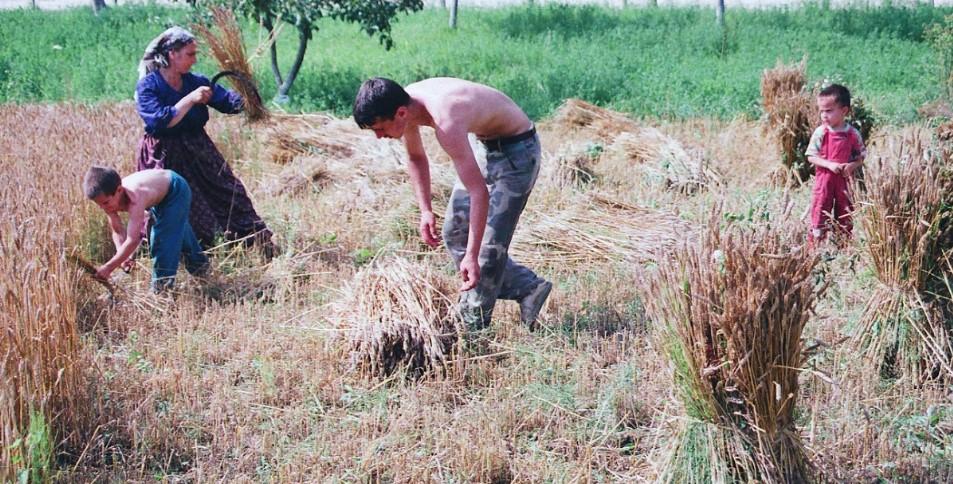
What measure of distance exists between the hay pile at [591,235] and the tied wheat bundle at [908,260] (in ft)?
5.88

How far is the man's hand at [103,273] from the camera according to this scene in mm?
4926

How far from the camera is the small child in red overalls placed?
602 cm

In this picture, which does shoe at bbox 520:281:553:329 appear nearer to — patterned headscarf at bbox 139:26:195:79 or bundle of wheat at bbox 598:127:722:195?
patterned headscarf at bbox 139:26:195:79

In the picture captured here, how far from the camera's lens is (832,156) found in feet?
20.1

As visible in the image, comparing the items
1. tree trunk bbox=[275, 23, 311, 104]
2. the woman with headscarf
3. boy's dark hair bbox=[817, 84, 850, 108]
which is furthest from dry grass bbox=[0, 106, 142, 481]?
tree trunk bbox=[275, 23, 311, 104]

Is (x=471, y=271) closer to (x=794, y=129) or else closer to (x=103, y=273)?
(x=103, y=273)

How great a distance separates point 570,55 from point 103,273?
1232 centimetres

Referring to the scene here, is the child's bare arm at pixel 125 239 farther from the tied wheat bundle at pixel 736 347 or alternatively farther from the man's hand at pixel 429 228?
the tied wheat bundle at pixel 736 347

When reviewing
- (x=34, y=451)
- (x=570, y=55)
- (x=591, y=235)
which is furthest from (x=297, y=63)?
(x=34, y=451)

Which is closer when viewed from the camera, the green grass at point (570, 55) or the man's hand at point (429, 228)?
the man's hand at point (429, 228)

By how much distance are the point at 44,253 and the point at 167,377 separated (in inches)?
34.0

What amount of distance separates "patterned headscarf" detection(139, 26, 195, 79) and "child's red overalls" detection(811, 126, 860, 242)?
4039 mm

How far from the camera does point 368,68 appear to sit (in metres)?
15.6

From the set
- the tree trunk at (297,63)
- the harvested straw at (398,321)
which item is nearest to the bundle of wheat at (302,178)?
the harvested straw at (398,321)
